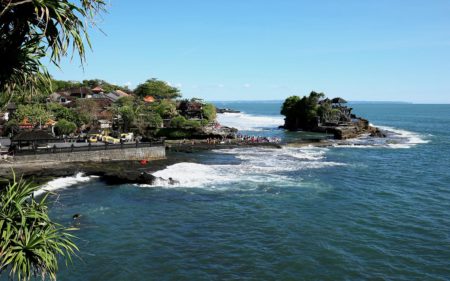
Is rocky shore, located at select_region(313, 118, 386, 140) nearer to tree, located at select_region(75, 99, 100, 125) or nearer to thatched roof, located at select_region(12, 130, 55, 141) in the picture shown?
tree, located at select_region(75, 99, 100, 125)

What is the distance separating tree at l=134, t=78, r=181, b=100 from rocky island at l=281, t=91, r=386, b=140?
1733 inches

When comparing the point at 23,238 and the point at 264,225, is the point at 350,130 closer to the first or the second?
the point at 264,225

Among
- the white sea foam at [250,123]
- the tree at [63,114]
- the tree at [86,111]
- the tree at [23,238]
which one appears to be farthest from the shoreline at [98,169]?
the white sea foam at [250,123]

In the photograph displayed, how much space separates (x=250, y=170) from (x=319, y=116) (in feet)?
214

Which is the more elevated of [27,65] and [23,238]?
[27,65]

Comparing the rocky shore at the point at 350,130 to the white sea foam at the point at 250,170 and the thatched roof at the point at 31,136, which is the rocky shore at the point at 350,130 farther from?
the thatched roof at the point at 31,136

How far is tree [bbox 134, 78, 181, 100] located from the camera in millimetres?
135125

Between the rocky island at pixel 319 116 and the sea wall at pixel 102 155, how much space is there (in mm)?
57632

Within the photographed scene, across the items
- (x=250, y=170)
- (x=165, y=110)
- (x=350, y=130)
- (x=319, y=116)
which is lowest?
(x=250, y=170)

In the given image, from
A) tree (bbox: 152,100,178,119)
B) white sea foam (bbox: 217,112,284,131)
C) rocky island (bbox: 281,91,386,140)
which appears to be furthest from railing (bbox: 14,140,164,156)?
white sea foam (bbox: 217,112,284,131)

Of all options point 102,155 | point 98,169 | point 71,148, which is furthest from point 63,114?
point 98,169

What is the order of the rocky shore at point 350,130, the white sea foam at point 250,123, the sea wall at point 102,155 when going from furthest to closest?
the white sea foam at point 250,123, the rocky shore at point 350,130, the sea wall at point 102,155

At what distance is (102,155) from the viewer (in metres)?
47.2

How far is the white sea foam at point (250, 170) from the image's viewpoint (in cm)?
3909
